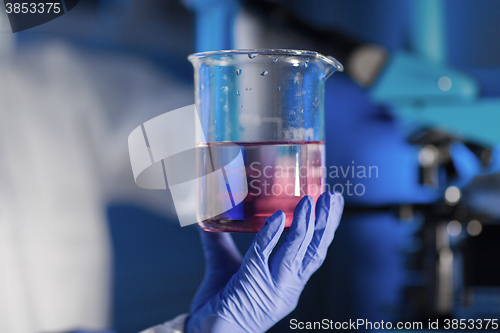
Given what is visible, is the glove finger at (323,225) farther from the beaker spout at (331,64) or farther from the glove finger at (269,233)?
the beaker spout at (331,64)

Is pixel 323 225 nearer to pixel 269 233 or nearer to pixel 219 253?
pixel 269 233

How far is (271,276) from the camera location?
81cm

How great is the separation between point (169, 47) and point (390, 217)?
1096 mm

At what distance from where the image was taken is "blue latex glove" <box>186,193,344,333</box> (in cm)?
74

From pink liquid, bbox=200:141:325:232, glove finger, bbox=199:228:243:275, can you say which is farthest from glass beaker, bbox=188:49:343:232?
glove finger, bbox=199:228:243:275

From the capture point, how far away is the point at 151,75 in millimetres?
1556

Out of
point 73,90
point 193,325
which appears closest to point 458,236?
point 193,325

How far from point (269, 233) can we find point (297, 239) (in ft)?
0.22

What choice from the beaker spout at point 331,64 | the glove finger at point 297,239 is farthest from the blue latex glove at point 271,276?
the beaker spout at point 331,64

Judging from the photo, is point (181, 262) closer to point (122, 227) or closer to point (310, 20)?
point (122, 227)

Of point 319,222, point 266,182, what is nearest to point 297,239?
point 319,222

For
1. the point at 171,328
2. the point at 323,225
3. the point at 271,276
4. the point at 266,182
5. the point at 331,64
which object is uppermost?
the point at 331,64

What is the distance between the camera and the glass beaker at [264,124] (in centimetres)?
62

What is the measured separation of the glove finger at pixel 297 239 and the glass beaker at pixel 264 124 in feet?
0.06
